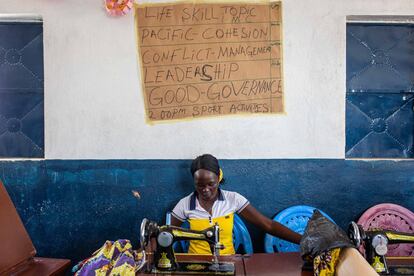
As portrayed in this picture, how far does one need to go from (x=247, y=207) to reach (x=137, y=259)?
899 millimetres

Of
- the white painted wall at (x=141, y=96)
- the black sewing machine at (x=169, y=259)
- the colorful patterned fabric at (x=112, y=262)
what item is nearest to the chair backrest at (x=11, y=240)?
the colorful patterned fabric at (x=112, y=262)

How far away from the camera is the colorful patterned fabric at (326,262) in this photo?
1.73 m

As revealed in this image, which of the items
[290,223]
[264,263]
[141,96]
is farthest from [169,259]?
[141,96]

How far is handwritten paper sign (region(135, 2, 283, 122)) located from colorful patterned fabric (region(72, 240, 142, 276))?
1268 mm

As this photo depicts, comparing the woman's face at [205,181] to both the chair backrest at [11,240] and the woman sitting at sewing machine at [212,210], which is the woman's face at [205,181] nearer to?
the woman sitting at sewing machine at [212,210]

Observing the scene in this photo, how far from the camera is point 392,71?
3.11 metres

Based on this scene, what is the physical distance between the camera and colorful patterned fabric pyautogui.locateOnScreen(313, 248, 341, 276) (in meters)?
1.73

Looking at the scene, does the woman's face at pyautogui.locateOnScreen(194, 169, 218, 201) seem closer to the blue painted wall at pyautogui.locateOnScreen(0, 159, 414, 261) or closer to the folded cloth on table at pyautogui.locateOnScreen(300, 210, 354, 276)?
the blue painted wall at pyautogui.locateOnScreen(0, 159, 414, 261)

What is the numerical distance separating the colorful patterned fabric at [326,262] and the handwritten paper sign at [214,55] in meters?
1.43

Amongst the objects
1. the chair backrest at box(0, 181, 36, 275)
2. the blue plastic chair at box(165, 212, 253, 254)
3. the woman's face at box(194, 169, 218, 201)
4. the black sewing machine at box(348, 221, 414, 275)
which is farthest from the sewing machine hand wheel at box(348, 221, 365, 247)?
the chair backrest at box(0, 181, 36, 275)

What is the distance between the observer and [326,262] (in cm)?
174

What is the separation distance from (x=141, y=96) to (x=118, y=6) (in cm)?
67

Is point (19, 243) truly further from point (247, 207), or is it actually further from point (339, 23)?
point (339, 23)

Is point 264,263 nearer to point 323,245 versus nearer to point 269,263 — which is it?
point 269,263
